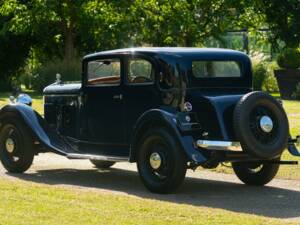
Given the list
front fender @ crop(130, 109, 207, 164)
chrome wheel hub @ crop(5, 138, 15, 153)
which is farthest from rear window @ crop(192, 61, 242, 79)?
chrome wheel hub @ crop(5, 138, 15, 153)

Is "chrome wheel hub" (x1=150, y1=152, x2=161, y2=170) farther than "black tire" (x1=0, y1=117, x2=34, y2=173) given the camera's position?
No

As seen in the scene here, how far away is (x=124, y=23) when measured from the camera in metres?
33.4

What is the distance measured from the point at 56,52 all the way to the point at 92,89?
2947cm

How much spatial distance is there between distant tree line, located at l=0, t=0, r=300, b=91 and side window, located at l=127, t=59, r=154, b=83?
2281cm

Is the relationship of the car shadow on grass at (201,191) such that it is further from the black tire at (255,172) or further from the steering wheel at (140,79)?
the steering wheel at (140,79)

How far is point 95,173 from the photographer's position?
1176cm

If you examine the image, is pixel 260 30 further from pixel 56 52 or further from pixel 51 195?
pixel 51 195

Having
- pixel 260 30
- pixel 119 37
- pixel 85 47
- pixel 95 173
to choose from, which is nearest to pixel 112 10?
pixel 119 37

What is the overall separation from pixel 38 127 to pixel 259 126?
10.8 feet

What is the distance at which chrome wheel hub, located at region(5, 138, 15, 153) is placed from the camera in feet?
37.2

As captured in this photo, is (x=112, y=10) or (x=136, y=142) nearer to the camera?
(x=136, y=142)

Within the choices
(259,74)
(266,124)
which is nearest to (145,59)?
(266,124)

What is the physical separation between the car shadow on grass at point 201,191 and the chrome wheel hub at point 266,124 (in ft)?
2.59

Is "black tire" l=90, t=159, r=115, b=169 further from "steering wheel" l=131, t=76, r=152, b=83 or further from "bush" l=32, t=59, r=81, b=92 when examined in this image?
"bush" l=32, t=59, r=81, b=92
